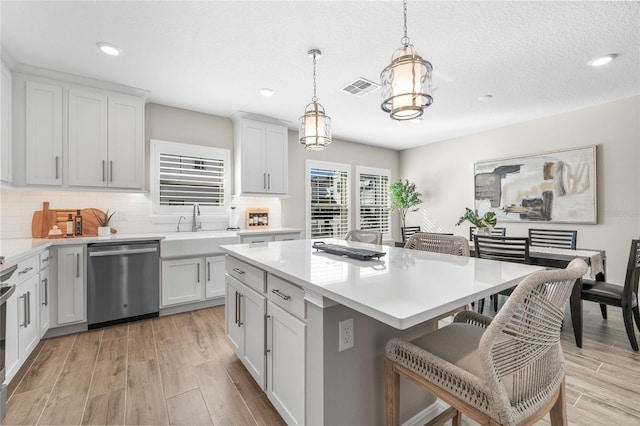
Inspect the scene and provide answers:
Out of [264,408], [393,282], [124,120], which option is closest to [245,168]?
[124,120]

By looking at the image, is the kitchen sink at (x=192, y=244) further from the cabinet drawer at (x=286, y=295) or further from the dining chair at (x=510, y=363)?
the dining chair at (x=510, y=363)

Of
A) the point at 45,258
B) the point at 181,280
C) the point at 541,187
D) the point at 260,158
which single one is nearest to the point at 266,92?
the point at 260,158

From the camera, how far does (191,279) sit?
3.43m

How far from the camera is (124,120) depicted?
336 cm

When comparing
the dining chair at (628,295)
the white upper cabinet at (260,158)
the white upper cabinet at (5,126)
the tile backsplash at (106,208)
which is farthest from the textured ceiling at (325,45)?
the dining chair at (628,295)

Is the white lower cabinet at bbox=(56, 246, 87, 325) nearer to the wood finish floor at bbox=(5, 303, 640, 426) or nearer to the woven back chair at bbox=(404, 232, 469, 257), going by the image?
the wood finish floor at bbox=(5, 303, 640, 426)

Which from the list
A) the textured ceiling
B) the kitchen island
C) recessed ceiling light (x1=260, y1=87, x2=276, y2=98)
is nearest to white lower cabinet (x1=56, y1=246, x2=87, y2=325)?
the textured ceiling

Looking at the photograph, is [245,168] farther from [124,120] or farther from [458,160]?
[458,160]

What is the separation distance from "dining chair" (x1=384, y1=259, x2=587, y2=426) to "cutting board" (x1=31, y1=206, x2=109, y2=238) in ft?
12.1

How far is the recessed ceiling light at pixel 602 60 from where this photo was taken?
2.71 metres

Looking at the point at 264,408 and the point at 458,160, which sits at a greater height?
the point at 458,160

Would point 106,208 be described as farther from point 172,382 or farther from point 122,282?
point 172,382

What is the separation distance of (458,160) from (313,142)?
14.1 ft

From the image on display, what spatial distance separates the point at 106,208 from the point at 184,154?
1.18m
